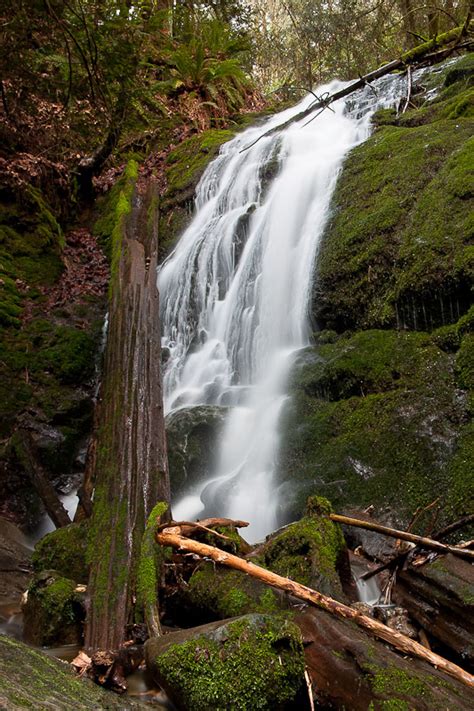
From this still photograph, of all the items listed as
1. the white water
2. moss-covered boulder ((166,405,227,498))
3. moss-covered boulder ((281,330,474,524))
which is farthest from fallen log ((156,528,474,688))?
moss-covered boulder ((166,405,227,498))

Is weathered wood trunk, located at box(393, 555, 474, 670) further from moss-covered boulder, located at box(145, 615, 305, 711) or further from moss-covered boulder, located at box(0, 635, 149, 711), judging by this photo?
moss-covered boulder, located at box(0, 635, 149, 711)

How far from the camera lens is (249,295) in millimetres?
7156

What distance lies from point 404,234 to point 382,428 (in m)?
2.28

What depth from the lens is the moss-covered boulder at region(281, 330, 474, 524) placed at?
Answer: 12.3ft

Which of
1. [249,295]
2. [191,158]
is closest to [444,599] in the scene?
[249,295]

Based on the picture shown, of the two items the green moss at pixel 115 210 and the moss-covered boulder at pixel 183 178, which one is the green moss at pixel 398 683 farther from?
the moss-covered boulder at pixel 183 178

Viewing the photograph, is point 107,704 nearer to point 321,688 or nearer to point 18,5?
point 321,688

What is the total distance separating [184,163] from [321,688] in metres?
10.5

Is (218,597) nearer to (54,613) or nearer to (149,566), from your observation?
(149,566)

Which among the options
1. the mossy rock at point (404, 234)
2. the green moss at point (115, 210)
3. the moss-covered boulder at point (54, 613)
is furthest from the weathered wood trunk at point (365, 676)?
the green moss at point (115, 210)

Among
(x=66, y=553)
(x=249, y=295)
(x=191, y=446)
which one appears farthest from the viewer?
(x=249, y=295)

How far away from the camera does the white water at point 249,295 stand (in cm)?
491

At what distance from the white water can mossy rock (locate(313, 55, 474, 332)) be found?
44 centimetres

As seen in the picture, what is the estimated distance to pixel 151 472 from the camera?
368cm
